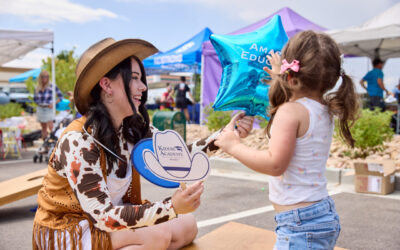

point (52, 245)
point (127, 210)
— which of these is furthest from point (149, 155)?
point (52, 245)

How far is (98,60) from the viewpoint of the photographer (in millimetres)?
1850

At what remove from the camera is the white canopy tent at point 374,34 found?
6.66m

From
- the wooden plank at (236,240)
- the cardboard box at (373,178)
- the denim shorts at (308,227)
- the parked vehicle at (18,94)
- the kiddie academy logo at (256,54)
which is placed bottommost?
the wooden plank at (236,240)

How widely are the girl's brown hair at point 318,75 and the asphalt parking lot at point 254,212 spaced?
5.93 feet

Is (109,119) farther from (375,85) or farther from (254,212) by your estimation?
(375,85)

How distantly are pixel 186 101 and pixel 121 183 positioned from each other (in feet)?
31.5

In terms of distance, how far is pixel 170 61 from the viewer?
11094mm

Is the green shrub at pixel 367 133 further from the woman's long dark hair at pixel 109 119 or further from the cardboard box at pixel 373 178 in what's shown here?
the woman's long dark hair at pixel 109 119

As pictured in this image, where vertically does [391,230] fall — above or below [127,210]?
below

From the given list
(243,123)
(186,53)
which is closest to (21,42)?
(186,53)

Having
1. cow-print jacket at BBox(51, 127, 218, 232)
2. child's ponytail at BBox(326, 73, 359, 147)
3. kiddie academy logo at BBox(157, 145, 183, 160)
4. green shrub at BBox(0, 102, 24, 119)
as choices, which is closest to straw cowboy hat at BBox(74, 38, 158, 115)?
cow-print jacket at BBox(51, 127, 218, 232)

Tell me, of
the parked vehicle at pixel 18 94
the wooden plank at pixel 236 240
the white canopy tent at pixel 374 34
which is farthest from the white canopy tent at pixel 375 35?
the parked vehicle at pixel 18 94

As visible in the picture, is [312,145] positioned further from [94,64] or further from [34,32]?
[34,32]

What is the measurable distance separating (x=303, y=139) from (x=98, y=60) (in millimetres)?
1097
